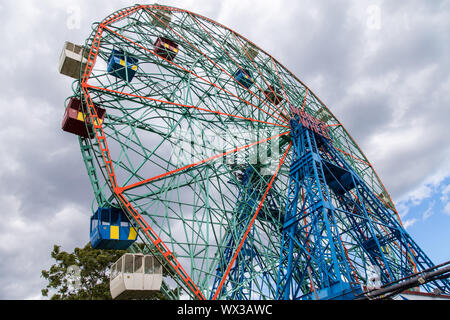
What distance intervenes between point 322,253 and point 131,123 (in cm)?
1047

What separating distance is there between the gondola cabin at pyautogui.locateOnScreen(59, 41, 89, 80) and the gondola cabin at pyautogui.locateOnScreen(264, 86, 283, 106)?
11434 mm

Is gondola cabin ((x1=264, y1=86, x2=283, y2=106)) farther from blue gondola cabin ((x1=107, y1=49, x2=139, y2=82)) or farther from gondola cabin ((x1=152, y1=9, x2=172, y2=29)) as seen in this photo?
blue gondola cabin ((x1=107, y1=49, x2=139, y2=82))

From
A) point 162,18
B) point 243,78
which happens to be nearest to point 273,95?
point 243,78

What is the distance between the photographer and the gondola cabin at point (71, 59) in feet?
56.9

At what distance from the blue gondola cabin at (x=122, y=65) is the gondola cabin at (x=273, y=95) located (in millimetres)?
9048

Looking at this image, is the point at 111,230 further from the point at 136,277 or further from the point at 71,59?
the point at 71,59

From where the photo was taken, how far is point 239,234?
1931 centimetres

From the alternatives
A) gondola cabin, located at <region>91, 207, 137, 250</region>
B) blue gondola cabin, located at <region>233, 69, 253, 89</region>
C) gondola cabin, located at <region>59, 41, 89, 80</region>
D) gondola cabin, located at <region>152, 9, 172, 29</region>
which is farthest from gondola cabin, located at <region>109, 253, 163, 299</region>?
gondola cabin, located at <region>152, 9, 172, 29</region>

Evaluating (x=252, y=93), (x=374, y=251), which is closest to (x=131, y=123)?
(x=252, y=93)

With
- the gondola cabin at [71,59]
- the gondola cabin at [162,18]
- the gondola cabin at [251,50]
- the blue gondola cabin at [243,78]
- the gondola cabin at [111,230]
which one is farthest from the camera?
the gondola cabin at [251,50]

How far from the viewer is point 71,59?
17391mm

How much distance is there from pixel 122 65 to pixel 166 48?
396 centimetres

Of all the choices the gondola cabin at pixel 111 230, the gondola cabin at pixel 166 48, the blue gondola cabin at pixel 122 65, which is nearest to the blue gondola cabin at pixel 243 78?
the gondola cabin at pixel 166 48

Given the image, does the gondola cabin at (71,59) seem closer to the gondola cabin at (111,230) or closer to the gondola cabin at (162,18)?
the gondola cabin at (162,18)
